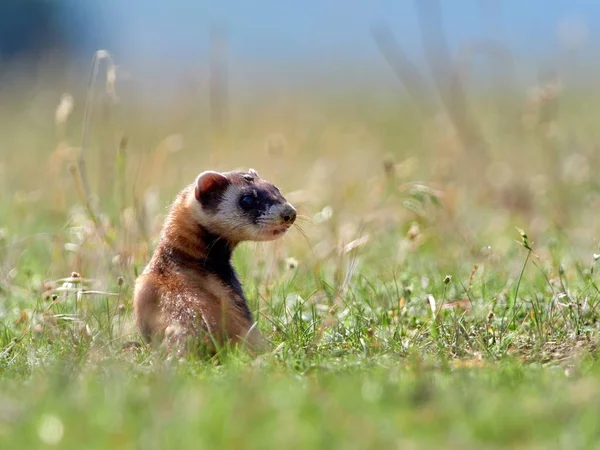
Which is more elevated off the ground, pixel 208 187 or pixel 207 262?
pixel 208 187

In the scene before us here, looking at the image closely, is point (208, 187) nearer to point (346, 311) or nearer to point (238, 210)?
point (238, 210)

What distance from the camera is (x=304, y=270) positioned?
23.4ft

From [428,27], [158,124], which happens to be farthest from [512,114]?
[158,124]

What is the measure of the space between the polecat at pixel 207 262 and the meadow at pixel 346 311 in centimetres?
16

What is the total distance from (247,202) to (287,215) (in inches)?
9.7

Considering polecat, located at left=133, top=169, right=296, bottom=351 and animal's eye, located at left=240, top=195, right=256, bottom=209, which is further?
animal's eye, located at left=240, top=195, right=256, bottom=209

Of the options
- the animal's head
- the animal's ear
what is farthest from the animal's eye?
the animal's ear

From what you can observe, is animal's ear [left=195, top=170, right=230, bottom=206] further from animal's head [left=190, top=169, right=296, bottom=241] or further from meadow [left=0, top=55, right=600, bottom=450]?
meadow [left=0, top=55, right=600, bottom=450]

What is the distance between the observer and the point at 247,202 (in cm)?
590

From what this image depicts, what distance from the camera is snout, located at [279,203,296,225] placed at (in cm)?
582

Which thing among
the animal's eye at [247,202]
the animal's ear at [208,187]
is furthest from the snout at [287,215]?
the animal's ear at [208,187]

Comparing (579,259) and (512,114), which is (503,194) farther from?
(512,114)

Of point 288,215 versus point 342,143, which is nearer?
point 288,215

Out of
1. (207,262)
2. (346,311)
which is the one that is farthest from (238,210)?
(346,311)
